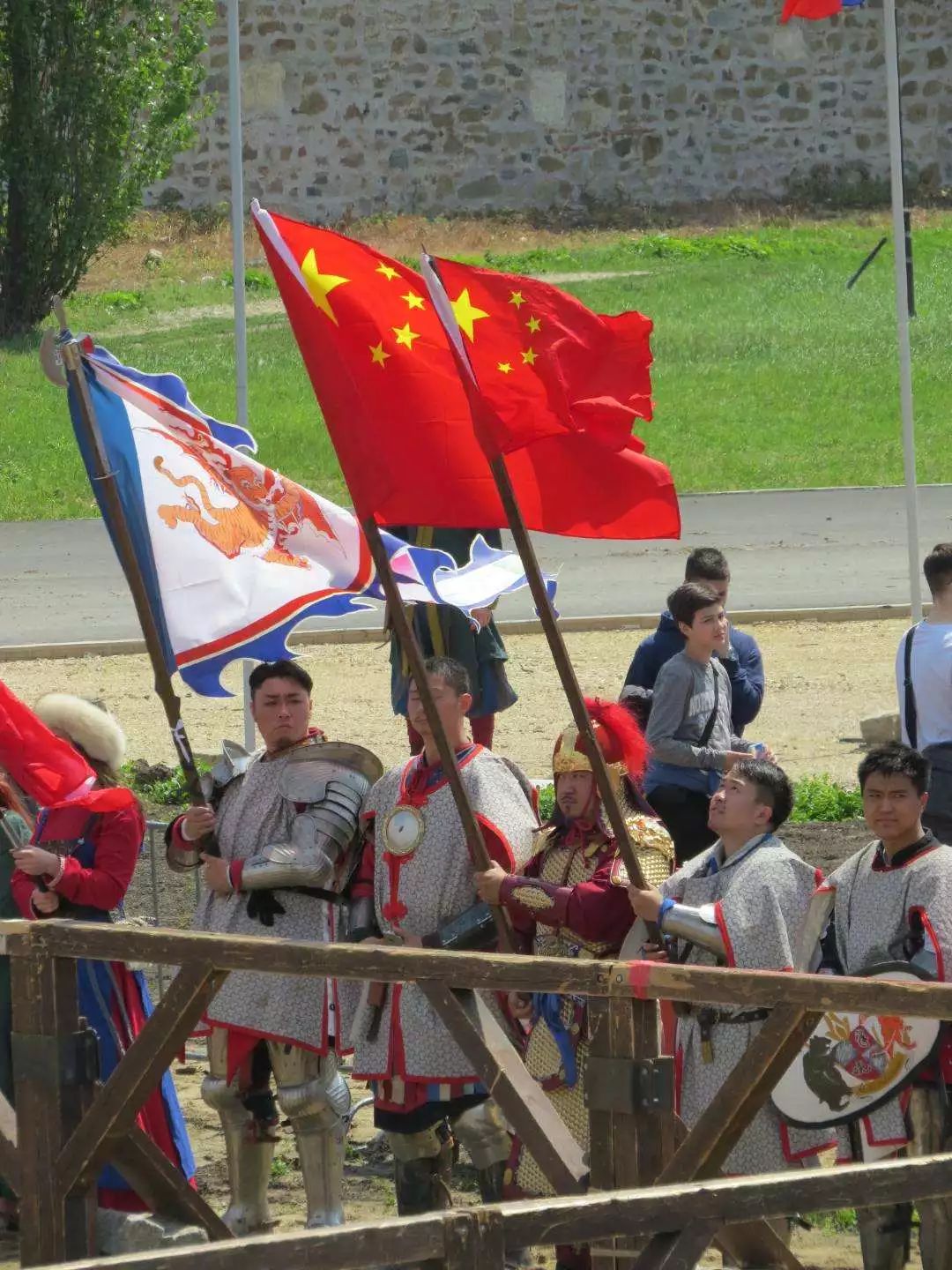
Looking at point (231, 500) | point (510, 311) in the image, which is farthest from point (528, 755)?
point (510, 311)

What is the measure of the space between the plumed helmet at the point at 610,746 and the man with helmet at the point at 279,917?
70cm

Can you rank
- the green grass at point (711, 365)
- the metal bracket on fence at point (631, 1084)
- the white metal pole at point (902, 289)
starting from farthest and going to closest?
the green grass at point (711, 365)
the white metal pole at point (902, 289)
the metal bracket on fence at point (631, 1084)

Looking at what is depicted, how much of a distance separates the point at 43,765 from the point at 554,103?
2567 centimetres

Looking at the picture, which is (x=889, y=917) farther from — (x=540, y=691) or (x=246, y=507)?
(x=540, y=691)

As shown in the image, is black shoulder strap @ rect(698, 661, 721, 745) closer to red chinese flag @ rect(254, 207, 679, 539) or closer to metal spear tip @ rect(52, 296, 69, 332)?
red chinese flag @ rect(254, 207, 679, 539)

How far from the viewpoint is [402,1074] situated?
575cm

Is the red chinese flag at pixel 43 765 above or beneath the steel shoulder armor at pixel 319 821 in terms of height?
above

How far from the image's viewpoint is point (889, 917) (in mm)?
5152

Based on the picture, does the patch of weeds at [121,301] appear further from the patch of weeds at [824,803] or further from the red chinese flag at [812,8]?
the patch of weeds at [824,803]

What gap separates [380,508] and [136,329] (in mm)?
18597

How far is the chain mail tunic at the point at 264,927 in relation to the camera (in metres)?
5.86

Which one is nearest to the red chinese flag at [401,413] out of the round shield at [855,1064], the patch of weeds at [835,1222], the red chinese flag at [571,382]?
the red chinese flag at [571,382]

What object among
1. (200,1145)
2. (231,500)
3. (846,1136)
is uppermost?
(231,500)

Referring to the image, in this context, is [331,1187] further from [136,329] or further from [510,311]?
[136,329]
